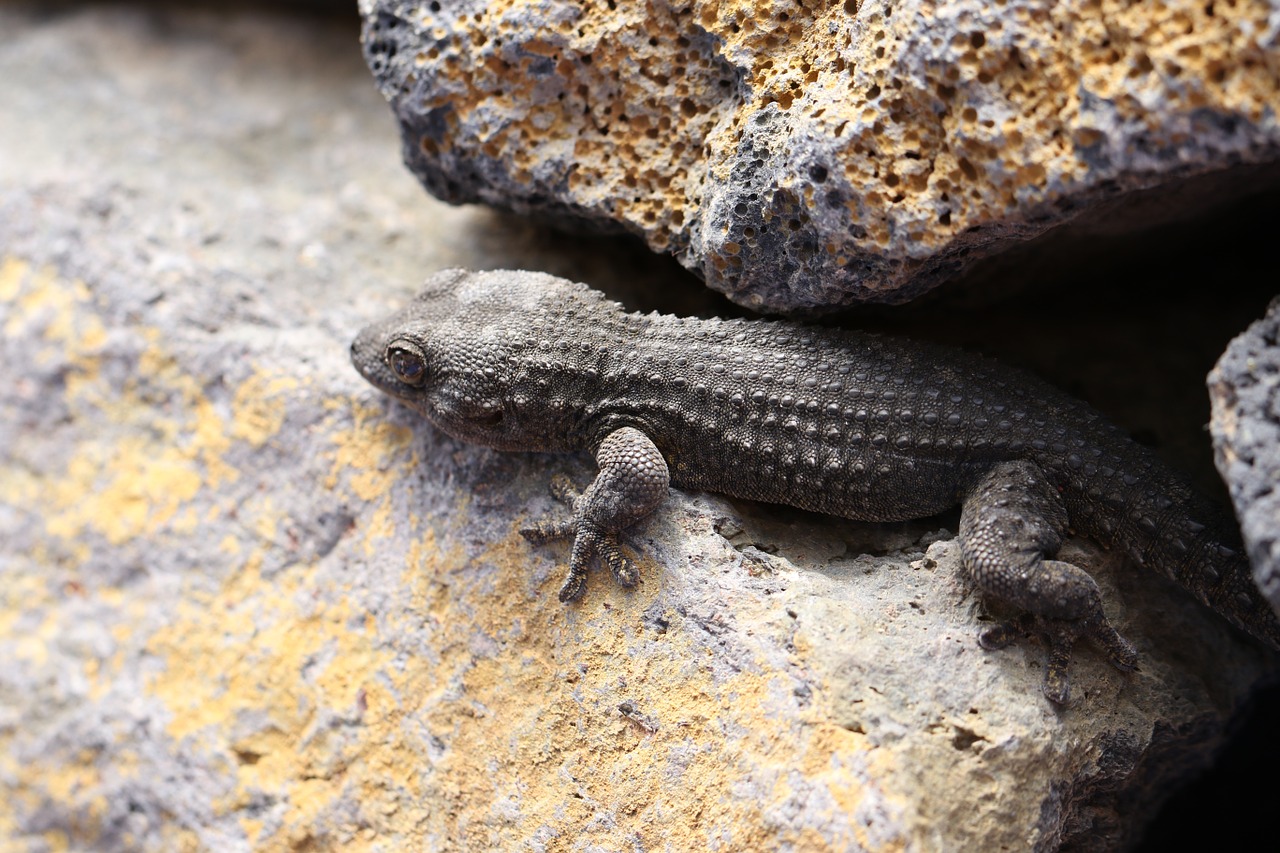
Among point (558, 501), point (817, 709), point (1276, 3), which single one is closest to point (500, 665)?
point (558, 501)

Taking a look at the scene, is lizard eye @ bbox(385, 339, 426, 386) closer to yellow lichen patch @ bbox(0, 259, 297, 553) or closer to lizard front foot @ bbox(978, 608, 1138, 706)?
yellow lichen patch @ bbox(0, 259, 297, 553)

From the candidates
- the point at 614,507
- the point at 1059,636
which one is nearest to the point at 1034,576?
the point at 1059,636

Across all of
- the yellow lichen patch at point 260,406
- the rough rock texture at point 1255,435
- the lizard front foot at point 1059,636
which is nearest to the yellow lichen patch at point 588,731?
the lizard front foot at point 1059,636

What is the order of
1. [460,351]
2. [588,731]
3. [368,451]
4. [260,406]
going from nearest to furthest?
[588,731] → [460,351] → [368,451] → [260,406]

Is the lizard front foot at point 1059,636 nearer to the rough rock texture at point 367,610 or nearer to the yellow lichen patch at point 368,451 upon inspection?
the rough rock texture at point 367,610

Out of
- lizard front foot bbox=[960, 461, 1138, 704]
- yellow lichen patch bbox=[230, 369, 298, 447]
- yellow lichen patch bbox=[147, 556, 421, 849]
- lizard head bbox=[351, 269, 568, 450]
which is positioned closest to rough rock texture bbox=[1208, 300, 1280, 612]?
lizard front foot bbox=[960, 461, 1138, 704]

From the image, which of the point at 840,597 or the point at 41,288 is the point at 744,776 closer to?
the point at 840,597

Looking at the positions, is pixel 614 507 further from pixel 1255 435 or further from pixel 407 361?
pixel 1255 435
